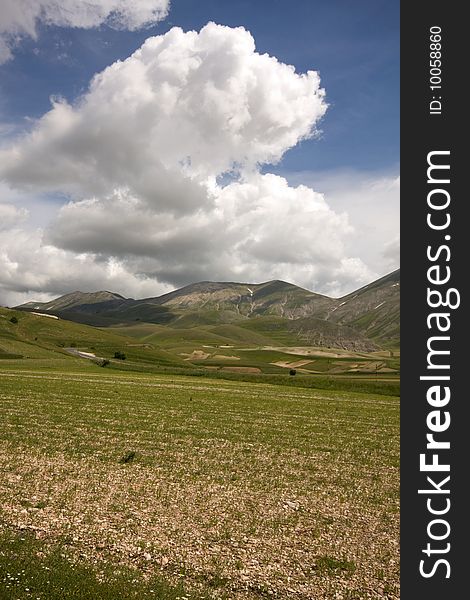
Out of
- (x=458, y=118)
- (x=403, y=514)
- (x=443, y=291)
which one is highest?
(x=458, y=118)

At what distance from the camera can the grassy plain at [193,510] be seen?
1195 cm

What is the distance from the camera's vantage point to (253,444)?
1123 inches

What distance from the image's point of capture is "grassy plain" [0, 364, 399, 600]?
39.2 feet

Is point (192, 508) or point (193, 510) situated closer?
point (193, 510)

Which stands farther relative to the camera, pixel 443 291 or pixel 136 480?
pixel 136 480

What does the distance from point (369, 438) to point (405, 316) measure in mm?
23480

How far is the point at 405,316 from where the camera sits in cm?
1298

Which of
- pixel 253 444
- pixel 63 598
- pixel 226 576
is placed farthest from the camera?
pixel 253 444

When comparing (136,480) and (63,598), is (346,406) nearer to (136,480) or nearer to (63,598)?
(136,480)

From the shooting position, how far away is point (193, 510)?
660 inches

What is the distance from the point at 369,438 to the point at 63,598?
27.5m

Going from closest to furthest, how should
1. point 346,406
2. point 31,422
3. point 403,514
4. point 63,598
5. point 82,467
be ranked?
point 63,598
point 403,514
point 82,467
point 31,422
point 346,406


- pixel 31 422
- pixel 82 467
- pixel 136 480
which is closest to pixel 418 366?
pixel 136 480

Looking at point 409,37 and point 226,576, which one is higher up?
point 409,37
